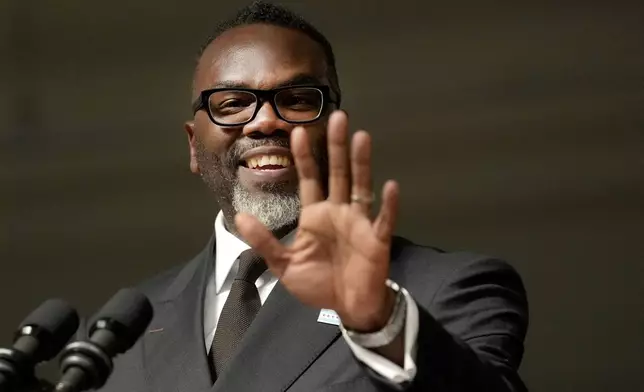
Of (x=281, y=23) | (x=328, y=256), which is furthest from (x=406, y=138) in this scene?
(x=328, y=256)

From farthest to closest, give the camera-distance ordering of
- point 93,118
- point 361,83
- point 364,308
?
point 93,118 → point 361,83 → point 364,308

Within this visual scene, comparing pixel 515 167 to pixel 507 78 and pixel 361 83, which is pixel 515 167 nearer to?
pixel 507 78

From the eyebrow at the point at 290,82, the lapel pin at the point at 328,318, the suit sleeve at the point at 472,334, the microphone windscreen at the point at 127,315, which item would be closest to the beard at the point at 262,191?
the eyebrow at the point at 290,82

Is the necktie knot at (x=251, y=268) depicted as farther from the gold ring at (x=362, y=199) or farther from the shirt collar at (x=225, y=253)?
the gold ring at (x=362, y=199)

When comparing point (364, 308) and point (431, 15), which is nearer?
point (364, 308)

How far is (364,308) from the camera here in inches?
44.2

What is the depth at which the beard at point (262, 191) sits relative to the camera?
5.82ft

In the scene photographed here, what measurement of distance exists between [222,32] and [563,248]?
3.59 ft

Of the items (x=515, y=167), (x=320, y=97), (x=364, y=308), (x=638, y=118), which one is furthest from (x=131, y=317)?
(x=638, y=118)

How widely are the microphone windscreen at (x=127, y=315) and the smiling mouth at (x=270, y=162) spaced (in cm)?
62

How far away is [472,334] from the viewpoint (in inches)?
58.3

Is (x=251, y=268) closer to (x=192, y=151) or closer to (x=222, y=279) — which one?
(x=222, y=279)

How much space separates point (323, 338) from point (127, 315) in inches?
20.4

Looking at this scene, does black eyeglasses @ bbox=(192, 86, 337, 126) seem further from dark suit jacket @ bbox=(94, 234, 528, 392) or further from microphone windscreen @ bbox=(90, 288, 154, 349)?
microphone windscreen @ bbox=(90, 288, 154, 349)
